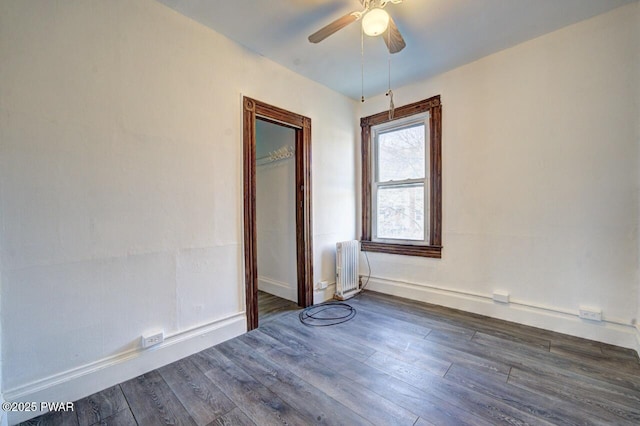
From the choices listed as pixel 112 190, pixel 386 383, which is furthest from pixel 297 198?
pixel 386 383

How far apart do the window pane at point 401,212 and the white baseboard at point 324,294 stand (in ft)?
3.26

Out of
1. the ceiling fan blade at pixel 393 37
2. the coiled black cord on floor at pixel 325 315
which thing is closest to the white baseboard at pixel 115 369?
the coiled black cord on floor at pixel 325 315

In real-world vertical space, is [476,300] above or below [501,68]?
below

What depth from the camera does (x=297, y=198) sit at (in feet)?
10.7

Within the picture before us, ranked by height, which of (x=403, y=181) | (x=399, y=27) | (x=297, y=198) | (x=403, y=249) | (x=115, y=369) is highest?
(x=399, y=27)

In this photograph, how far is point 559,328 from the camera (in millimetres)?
2436

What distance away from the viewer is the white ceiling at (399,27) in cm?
207

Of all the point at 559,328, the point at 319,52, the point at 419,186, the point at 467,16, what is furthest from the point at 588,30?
the point at 559,328

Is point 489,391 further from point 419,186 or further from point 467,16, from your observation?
point 467,16

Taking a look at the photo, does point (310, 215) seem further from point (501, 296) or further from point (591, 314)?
point (591, 314)

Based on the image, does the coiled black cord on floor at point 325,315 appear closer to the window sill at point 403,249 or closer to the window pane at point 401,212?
the window sill at point 403,249

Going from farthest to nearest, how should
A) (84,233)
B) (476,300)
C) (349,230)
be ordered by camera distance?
1. (349,230)
2. (476,300)
3. (84,233)

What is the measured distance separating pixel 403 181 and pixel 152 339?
3134mm

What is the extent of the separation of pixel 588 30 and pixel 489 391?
306 centimetres
